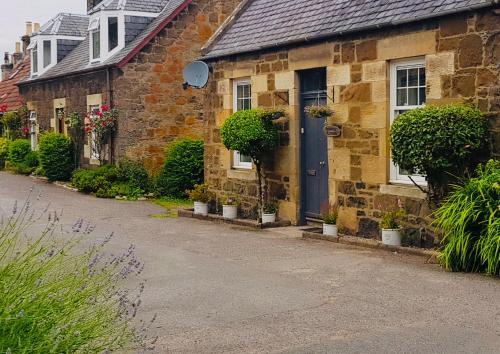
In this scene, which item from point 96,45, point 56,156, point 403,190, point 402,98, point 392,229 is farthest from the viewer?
point 56,156

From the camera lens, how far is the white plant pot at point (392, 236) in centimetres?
1165

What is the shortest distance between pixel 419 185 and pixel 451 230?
6.16 feet

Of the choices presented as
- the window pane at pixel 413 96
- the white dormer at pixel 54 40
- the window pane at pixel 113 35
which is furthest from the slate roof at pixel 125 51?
the window pane at pixel 413 96

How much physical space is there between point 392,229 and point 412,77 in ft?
8.39

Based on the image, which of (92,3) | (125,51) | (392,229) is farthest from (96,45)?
(392,229)

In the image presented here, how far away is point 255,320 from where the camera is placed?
7.46m

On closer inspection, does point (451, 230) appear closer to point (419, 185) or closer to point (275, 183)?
point (419, 185)

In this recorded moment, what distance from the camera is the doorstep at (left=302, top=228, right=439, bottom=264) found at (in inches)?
422

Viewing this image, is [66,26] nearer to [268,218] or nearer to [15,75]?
[15,75]

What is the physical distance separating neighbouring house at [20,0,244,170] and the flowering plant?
0.86 ft

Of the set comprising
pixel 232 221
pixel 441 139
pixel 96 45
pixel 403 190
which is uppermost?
pixel 96 45

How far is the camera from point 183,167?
68.5ft

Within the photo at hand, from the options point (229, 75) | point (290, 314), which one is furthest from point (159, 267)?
point (229, 75)

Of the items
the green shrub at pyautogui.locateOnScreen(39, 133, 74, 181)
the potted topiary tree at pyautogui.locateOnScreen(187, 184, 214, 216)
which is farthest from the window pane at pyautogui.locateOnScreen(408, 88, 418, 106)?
the green shrub at pyautogui.locateOnScreen(39, 133, 74, 181)
